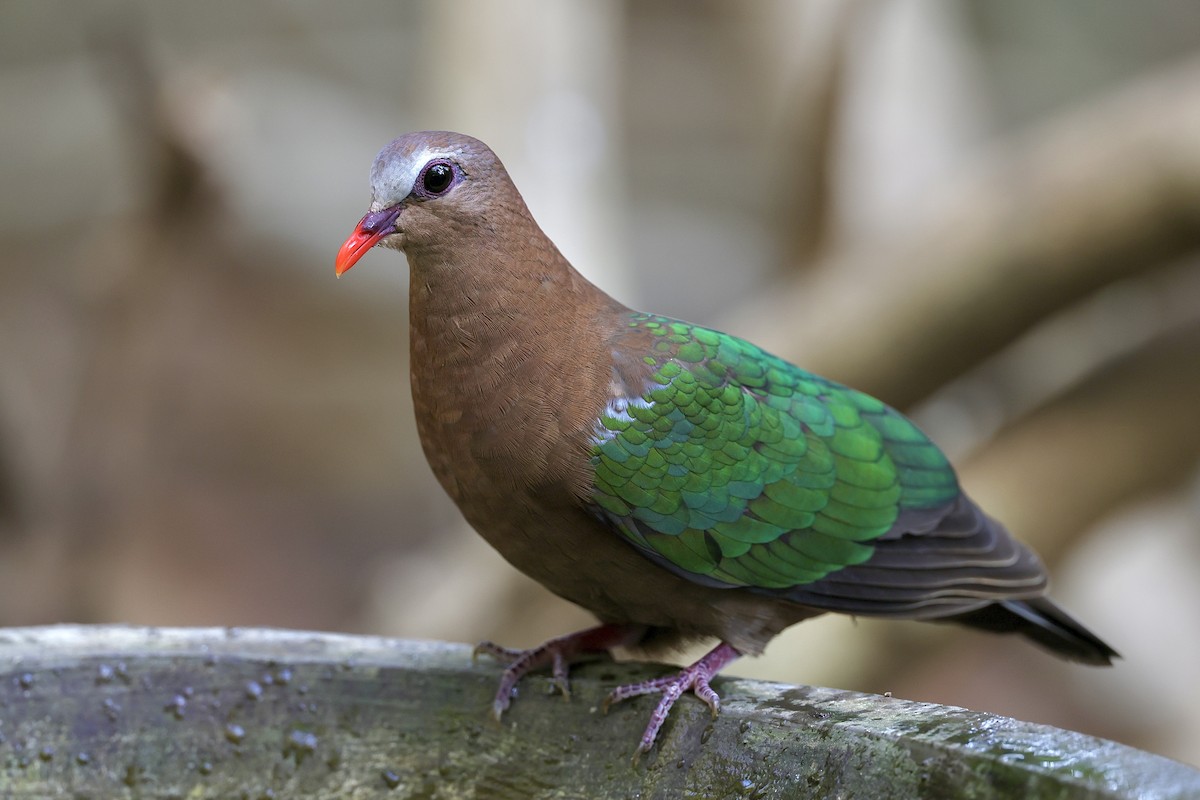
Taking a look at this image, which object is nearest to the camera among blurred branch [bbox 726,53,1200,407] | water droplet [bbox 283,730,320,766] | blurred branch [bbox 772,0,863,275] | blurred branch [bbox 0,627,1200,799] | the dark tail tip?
blurred branch [bbox 0,627,1200,799]

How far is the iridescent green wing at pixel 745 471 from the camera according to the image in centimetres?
249

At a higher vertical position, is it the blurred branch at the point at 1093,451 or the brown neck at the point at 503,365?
the blurred branch at the point at 1093,451

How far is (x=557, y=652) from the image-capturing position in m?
2.68

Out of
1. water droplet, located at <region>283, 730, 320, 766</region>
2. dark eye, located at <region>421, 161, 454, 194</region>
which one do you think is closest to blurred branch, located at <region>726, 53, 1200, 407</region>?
dark eye, located at <region>421, 161, 454, 194</region>

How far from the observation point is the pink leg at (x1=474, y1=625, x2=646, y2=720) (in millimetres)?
2498

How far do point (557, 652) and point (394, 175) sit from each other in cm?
107

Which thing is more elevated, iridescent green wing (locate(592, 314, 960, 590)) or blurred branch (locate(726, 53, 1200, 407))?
blurred branch (locate(726, 53, 1200, 407))

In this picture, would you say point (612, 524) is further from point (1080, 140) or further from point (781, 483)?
point (1080, 140)

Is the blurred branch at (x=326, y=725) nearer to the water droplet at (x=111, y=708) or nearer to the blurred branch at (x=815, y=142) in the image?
the water droplet at (x=111, y=708)

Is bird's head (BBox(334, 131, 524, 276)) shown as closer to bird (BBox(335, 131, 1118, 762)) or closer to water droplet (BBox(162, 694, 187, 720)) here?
bird (BBox(335, 131, 1118, 762))

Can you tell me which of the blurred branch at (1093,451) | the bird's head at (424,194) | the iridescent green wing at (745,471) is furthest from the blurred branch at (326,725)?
the blurred branch at (1093,451)

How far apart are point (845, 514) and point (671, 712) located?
Answer: 0.69 m

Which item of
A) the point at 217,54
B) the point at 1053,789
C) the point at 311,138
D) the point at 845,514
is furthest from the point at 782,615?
the point at 217,54

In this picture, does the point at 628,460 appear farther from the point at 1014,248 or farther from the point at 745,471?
the point at 1014,248
